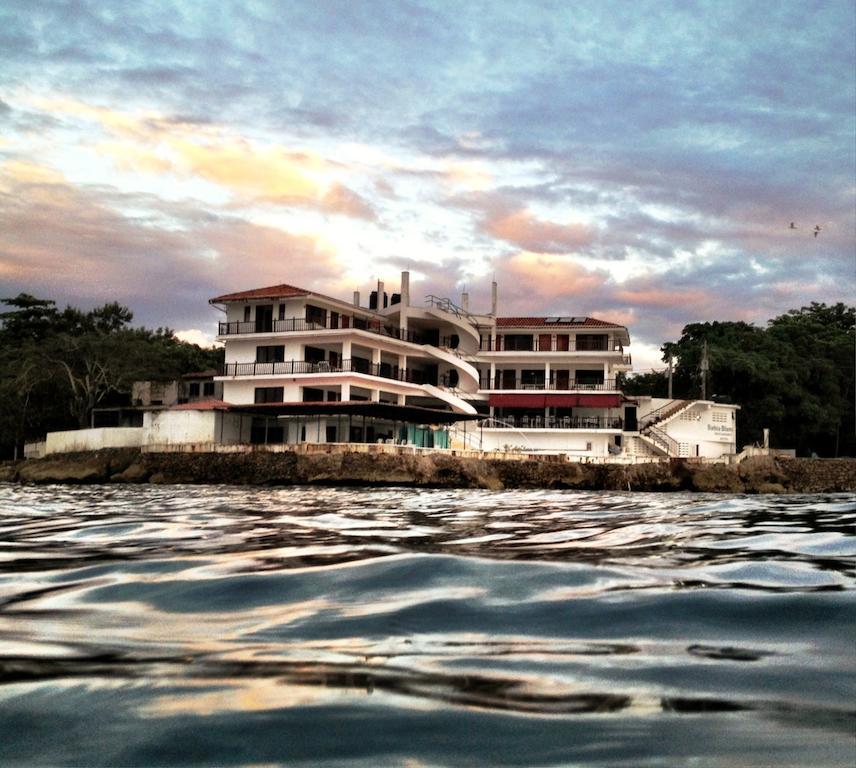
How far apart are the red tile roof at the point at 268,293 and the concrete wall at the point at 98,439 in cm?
1295

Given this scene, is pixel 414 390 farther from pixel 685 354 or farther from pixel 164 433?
pixel 685 354

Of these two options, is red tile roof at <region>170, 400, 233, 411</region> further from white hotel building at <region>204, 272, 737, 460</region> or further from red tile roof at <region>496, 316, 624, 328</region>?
red tile roof at <region>496, 316, 624, 328</region>

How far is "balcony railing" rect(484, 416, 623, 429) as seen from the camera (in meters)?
57.0

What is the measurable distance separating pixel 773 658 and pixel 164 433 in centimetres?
4634

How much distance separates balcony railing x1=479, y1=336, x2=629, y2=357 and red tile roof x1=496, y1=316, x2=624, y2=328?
108cm

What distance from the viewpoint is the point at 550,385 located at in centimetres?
6022

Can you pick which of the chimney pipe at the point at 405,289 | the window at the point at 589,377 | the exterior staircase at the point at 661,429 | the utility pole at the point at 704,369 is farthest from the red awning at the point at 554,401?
the chimney pipe at the point at 405,289

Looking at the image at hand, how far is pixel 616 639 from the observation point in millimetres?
3094

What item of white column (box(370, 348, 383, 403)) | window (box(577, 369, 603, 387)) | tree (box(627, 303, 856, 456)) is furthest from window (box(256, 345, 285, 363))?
tree (box(627, 303, 856, 456))

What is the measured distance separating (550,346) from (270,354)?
19.4 metres

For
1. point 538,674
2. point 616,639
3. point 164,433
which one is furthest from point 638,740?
point 164,433

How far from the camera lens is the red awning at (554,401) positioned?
58125mm

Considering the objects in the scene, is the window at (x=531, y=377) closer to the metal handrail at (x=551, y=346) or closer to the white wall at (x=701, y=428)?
the metal handrail at (x=551, y=346)

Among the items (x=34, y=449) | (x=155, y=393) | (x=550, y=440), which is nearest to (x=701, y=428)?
(x=550, y=440)
